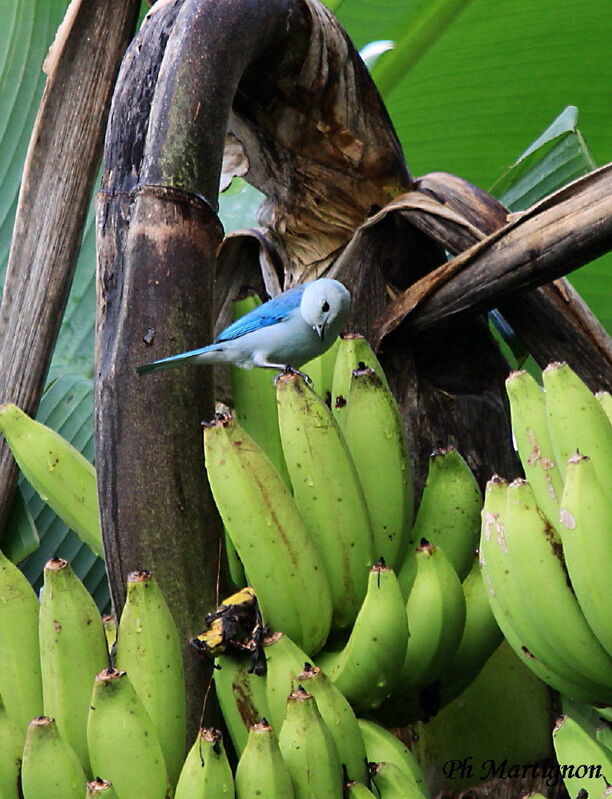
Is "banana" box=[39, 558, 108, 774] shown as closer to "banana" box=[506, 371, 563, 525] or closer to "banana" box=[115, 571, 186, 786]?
"banana" box=[115, 571, 186, 786]

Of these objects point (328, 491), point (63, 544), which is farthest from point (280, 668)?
point (63, 544)

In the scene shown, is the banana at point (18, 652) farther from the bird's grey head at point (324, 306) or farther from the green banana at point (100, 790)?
the bird's grey head at point (324, 306)

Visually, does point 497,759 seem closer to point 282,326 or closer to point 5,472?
point 282,326

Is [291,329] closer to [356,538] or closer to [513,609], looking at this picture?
[356,538]

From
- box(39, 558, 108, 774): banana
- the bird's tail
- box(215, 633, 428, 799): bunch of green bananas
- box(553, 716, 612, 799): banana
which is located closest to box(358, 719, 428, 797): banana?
box(215, 633, 428, 799): bunch of green bananas

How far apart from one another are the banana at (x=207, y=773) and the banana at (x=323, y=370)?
0.44 m

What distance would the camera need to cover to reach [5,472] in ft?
3.48

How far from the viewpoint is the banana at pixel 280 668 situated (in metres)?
0.78

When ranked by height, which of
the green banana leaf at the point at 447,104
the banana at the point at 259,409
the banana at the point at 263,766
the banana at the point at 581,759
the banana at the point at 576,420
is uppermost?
the green banana leaf at the point at 447,104

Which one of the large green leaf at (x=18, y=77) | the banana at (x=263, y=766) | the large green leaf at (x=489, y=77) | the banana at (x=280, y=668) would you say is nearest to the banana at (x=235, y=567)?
the banana at (x=280, y=668)

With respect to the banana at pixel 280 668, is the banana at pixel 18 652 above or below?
above

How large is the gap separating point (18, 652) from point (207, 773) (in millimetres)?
209

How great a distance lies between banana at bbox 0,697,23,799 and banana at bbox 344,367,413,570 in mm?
331

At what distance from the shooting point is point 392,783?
0.76 meters
